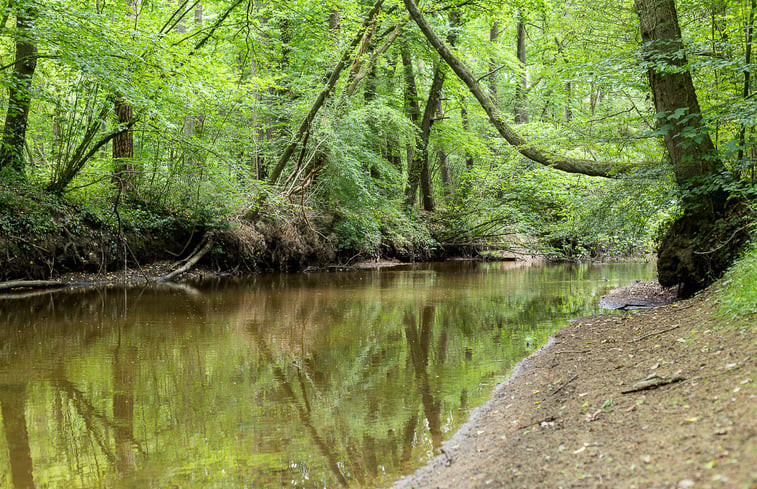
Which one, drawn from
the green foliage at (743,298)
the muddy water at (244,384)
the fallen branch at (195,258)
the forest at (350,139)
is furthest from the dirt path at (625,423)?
the fallen branch at (195,258)

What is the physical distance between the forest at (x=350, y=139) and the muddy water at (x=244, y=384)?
256 cm

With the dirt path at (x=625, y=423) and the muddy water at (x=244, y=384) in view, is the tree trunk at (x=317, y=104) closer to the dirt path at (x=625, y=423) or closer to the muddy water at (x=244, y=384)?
the muddy water at (x=244, y=384)

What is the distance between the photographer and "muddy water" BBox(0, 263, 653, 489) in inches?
130

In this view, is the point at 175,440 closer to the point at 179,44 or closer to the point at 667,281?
the point at 667,281

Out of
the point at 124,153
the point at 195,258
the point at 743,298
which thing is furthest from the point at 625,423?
the point at 124,153

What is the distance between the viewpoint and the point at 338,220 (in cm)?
1809

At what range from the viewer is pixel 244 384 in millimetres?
4875

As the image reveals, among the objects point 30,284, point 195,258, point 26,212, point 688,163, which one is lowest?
point 30,284

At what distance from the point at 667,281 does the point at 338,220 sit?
1174 cm

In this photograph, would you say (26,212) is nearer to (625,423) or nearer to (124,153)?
(124,153)

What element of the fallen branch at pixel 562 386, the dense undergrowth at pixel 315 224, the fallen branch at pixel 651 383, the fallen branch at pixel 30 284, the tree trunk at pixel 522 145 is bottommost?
the fallen branch at pixel 562 386

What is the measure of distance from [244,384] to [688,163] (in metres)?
6.36

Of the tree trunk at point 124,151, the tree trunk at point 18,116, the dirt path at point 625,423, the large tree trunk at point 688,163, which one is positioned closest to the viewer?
the dirt path at point 625,423

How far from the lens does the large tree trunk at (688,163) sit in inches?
269
